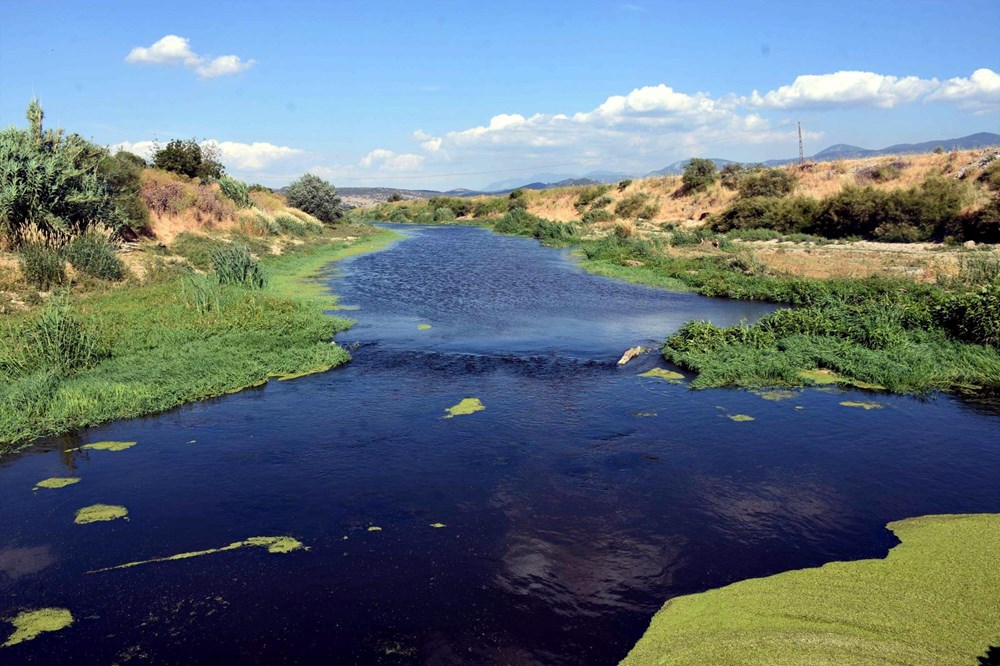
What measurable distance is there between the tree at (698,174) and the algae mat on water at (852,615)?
54.0 meters

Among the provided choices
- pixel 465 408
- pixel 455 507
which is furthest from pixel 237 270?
pixel 455 507

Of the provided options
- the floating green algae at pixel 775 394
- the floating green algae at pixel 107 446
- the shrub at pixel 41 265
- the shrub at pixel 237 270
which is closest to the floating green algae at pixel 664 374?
the floating green algae at pixel 775 394

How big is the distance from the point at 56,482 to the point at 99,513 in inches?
52.3

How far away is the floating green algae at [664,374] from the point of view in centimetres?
1395

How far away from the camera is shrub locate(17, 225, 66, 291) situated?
18.0m

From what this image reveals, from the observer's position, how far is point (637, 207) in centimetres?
5966

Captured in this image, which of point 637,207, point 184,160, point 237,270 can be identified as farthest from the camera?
point 637,207

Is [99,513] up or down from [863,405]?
up

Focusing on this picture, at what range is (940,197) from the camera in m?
32.9

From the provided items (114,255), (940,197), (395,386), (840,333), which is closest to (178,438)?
(395,386)

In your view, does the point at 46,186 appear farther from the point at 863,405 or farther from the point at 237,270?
the point at 863,405

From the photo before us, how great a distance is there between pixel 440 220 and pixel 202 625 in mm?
83366

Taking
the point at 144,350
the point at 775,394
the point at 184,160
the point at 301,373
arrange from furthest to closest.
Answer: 1. the point at 184,160
2. the point at 301,373
3. the point at 144,350
4. the point at 775,394

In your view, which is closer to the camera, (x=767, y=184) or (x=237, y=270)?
(x=237, y=270)
